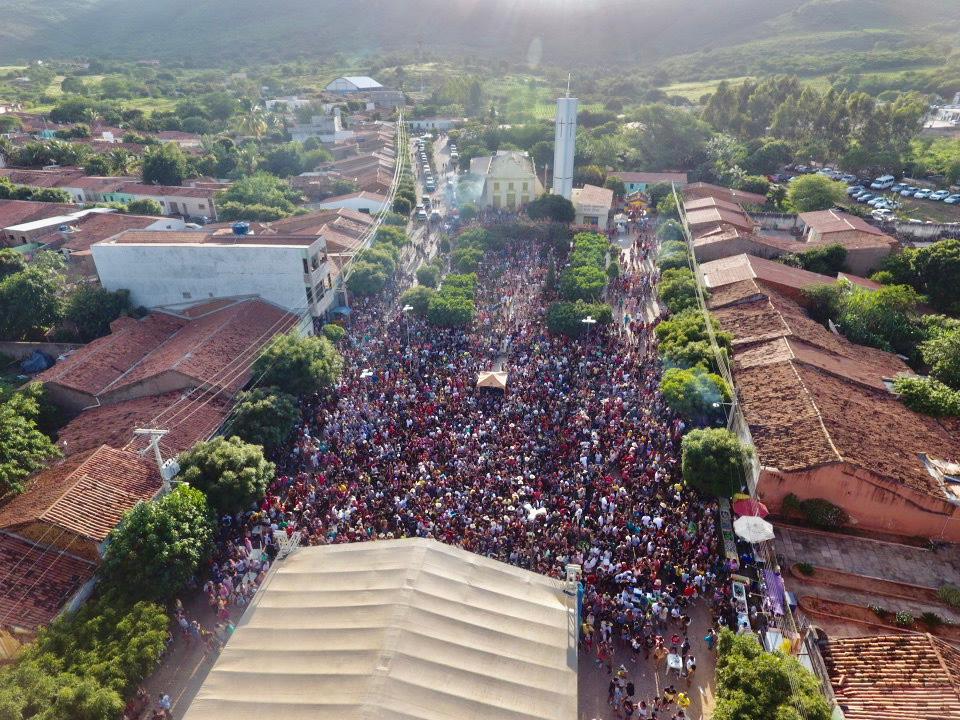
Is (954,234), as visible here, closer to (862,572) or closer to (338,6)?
(862,572)

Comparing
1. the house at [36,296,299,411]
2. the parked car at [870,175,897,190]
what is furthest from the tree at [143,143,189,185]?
the parked car at [870,175,897,190]

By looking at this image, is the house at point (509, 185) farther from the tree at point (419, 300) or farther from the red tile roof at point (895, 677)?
the red tile roof at point (895, 677)

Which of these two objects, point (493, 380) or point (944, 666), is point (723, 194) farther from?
point (944, 666)

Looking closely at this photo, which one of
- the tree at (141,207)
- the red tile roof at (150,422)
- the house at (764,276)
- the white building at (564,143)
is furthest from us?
the white building at (564,143)

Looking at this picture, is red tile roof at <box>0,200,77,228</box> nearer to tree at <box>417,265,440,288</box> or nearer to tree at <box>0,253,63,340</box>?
tree at <box>0,253,63,340</box>

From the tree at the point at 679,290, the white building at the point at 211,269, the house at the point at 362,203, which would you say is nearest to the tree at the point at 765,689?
the tree at the point at 679,290

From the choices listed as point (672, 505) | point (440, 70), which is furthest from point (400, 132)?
point (672, 505)
